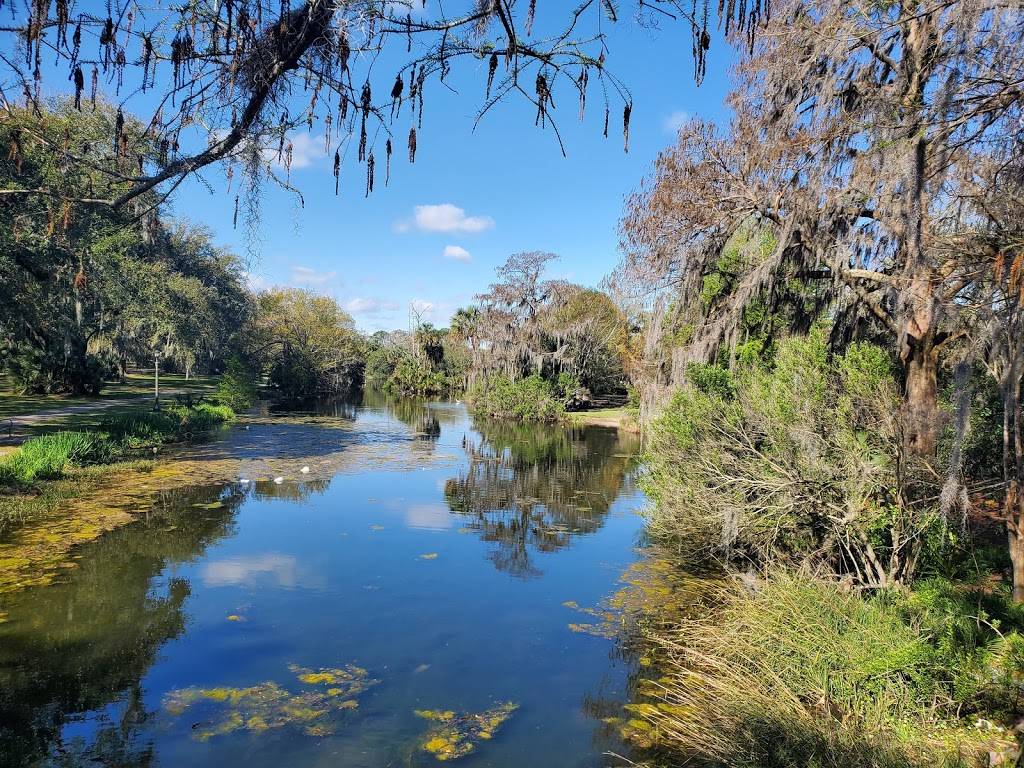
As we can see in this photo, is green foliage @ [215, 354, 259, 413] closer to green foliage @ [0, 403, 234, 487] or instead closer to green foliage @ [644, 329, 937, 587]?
green foliage @ [0, 403, 234, 487]

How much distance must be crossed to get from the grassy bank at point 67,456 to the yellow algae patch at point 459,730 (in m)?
9.14

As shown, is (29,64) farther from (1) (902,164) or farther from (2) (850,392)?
(2) (850,392)

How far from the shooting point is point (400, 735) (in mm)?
5434

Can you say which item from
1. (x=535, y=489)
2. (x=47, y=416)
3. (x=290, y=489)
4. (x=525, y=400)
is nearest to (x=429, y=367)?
(x=525, y=400)

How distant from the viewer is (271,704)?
229 inches

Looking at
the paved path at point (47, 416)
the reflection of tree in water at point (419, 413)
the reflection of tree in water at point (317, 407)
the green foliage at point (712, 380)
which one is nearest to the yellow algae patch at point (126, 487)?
the paved path at point (47, 416)

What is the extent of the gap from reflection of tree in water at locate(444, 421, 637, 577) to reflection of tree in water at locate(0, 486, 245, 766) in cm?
508

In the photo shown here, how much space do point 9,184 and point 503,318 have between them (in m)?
28.6

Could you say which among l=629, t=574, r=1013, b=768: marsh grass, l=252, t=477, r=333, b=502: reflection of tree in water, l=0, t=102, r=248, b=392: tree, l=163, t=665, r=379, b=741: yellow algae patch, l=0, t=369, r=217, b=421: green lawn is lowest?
l=163, t=665, r=379, b=741: yellow algae patch

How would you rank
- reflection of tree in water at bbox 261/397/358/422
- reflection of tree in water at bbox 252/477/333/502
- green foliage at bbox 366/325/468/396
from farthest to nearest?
green foliage at bbox 366/325/468/396 < reflection of tree in water at bbox 261/397/358/422 < reflection of tree in water at bbox 252/477/333/502

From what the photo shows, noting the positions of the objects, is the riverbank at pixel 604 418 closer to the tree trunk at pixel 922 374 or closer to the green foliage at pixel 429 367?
the green foliage at pixel 429 367

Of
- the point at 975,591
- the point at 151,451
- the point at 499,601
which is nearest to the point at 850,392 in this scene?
the point at 975,591

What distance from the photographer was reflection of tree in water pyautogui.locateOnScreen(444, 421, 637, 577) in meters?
12.0

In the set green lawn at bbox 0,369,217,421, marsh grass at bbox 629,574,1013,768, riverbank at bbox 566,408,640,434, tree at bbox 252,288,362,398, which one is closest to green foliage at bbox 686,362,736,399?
marsh grass at bbox 629,574,1013,768
